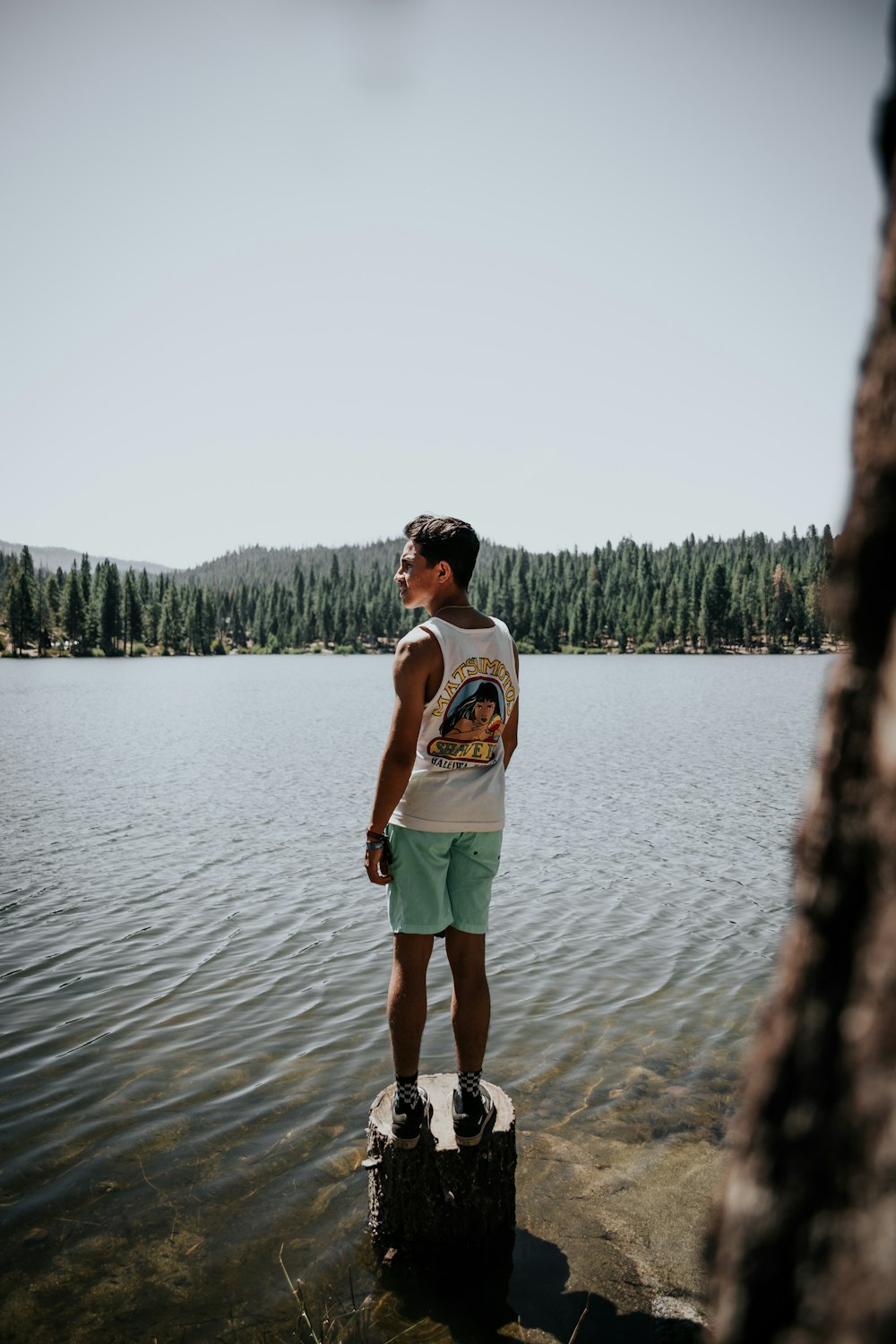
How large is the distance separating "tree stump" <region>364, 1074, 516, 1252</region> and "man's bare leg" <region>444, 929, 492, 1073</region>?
358 millimetres

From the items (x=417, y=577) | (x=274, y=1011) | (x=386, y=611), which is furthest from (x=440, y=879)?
(x=386, y=611)

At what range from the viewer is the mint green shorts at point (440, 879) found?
3.79 metres

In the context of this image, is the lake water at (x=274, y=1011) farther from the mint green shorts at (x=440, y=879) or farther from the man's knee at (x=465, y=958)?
the mint green shorts at (x=440, y=879)

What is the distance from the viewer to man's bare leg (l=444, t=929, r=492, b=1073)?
3.87 metres

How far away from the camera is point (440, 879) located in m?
3.81

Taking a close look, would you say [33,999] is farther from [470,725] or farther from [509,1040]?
[470,725]

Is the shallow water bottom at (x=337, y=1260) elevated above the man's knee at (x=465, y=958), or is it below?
below

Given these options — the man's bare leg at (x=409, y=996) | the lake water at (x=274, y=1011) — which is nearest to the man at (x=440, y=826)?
the man's bare leg at (x=409, y=996)

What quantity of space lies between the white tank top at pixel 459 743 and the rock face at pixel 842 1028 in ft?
9.49

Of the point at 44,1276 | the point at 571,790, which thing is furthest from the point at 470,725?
the point at 571,790

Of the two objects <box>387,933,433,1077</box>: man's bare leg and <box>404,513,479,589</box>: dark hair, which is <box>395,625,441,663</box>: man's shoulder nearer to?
<box>404,513,479,589</box>: dark hair

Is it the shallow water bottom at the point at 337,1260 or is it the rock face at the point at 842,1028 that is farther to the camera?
the shallow water bottom at the point at 337,1260

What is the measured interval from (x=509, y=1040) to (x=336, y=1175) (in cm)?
198

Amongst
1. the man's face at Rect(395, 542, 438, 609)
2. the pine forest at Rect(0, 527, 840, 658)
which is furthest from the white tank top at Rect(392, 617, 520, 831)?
the pine forest at Rect(0, 527, 840, 658)
